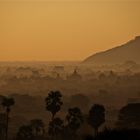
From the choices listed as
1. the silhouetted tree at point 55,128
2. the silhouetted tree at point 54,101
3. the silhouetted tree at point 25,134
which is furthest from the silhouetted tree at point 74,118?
the silhouetted tree at point 25,134

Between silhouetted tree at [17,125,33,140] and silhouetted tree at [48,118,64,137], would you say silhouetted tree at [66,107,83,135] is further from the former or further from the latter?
silhouetted tree at [17,125,33,140]

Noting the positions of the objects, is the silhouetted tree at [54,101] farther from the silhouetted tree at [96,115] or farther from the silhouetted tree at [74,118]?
the silhouetted tree at [96,115]

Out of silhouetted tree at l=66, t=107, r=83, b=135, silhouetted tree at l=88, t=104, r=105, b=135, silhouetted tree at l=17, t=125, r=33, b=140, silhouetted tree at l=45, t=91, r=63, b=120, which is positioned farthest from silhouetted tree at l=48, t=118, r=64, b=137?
silhouetted tree at l=88, t=104, r=105, b=135

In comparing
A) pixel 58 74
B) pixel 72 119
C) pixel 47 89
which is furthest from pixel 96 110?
pixel 58 74

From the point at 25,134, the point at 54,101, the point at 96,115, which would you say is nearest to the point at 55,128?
the point at 54,101

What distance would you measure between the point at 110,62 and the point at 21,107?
294ft

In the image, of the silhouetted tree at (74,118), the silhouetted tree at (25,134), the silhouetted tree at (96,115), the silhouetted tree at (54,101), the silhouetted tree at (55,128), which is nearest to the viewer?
the silhouetted tree at (96,115)

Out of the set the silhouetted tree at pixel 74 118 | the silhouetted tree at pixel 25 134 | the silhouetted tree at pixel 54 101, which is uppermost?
the silhouetted tree at pixel 54 101

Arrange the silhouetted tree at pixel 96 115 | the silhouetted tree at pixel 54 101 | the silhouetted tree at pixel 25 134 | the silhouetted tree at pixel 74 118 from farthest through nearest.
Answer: the silhouetted tree at pixel 25 134
the silhouetted tree at pixel 54 101
the silhouetted tree at pixel 74 118
the silhouetted tree at pixel 96 115

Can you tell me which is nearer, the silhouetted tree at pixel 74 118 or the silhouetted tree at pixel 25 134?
the silhouetted tree at pixel 74 118

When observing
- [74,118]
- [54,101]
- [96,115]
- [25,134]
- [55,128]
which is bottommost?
[25,134]

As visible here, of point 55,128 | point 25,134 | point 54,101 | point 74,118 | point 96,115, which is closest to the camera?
point 96,115

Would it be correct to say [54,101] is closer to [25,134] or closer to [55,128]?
[55,128]

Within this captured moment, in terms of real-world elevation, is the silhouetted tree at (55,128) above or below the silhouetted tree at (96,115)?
below
